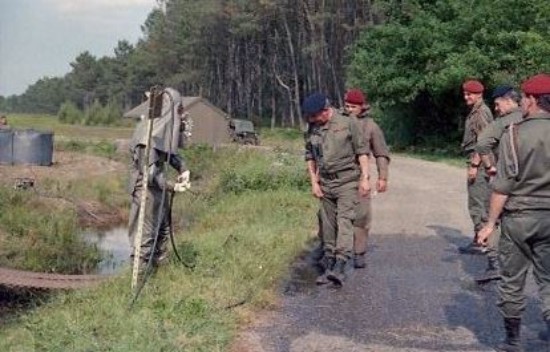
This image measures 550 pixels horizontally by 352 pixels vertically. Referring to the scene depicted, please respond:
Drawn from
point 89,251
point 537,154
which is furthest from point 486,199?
point 89,251

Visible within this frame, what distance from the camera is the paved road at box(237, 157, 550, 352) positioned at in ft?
19.3

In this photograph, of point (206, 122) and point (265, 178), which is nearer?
point (265, 178)

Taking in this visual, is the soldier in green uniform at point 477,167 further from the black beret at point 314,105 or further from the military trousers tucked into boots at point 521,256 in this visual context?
the military trousers tucked into boots at point 521,256

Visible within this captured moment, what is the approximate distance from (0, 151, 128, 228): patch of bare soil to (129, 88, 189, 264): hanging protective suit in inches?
480

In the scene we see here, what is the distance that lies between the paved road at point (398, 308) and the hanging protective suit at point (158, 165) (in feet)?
4.64

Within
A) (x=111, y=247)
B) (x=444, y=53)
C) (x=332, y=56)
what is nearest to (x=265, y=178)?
(x=111, y=247)

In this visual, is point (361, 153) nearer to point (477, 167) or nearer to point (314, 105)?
point (314, 105)

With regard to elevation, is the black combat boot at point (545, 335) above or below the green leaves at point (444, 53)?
below

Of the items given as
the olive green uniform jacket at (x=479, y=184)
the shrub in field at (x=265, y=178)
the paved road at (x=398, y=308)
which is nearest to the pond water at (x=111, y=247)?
the shrub in field at (x=265, y=178)

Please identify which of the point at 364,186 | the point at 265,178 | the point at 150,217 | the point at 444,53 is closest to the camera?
the point at 150,217

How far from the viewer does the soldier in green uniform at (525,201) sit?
5.30 metres

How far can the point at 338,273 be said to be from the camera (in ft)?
25.6

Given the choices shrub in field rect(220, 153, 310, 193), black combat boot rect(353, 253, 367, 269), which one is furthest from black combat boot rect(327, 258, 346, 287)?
shrub in field rect(220, 153, 310, 193)

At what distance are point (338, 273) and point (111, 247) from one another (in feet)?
30.3
